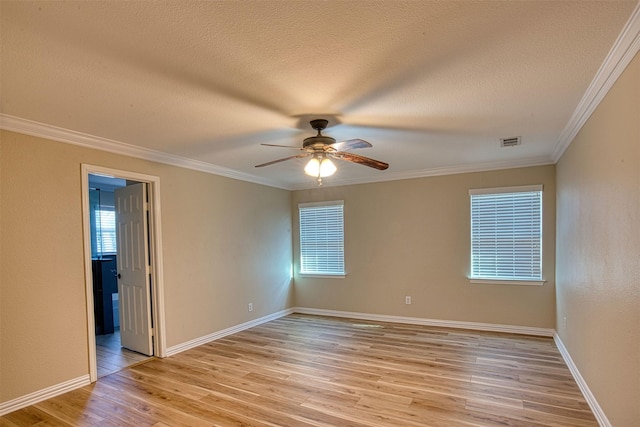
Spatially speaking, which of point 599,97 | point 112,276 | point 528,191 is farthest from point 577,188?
point 112,276

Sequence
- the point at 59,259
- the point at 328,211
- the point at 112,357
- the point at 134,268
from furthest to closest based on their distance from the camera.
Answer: the point at 328,211
the point at 134,268
the point at 112,357
the point at 59,259

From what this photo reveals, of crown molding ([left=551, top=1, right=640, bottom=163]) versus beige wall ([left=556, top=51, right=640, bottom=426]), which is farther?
beige wall ([left=556, top=51, right=640, bottom=426])

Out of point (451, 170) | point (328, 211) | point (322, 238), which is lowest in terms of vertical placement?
point (322, 238)

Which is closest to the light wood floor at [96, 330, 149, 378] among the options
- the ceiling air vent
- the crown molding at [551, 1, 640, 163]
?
the ceiling air vent

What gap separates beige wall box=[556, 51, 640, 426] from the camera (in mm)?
1903

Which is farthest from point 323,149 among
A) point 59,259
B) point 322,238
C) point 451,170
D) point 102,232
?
point 102,232

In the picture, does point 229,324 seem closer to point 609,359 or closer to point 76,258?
point 76,258

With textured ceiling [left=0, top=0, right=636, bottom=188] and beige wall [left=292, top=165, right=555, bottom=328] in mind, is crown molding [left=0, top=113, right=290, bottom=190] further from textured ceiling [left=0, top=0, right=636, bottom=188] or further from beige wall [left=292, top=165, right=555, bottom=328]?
beige wall [left=292, top=165, right=555, bottom=328]

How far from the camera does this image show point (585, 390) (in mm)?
2889

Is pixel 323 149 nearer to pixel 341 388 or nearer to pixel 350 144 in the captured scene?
pixel 350 144

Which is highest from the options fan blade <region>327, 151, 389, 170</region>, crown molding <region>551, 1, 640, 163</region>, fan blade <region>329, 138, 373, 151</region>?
crown molding <region>551, 1, 640, 163</region>

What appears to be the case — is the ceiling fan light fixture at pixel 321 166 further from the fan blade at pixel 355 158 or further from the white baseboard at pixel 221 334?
the white baseboard at pixel 221 334

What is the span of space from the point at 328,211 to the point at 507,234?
2.96 m

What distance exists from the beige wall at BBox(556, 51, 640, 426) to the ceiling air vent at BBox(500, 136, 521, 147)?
50 cm
